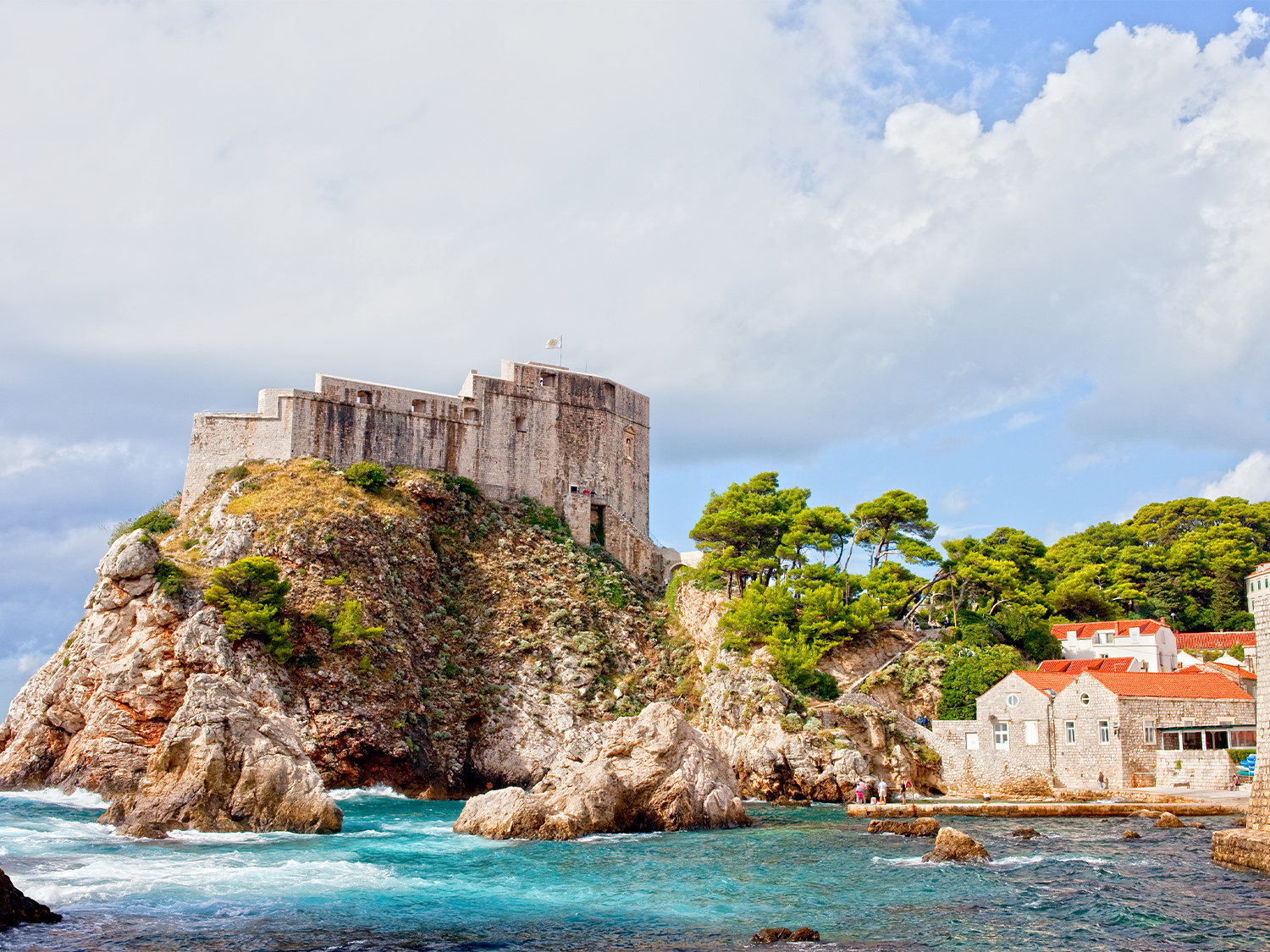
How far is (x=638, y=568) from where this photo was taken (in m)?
47.9

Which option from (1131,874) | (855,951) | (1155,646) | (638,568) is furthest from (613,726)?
(1155,646)

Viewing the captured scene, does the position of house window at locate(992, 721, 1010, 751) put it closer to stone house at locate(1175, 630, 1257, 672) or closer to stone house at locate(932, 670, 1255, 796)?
stone house at locate(932, 670, 1255, 796)

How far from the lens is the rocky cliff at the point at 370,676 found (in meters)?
24.4

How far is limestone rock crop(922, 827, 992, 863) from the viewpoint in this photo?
2077 centimetres

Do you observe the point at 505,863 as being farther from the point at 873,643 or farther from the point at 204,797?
the point at 873,643

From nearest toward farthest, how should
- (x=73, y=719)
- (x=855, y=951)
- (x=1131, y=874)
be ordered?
(x=855, y=951)
(x=1131, y=874)
(x=73, y=719)

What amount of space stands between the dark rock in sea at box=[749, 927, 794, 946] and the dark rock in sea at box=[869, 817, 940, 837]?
447 inches

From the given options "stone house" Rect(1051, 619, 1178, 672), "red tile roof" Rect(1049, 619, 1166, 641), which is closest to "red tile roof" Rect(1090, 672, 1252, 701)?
"stone house" Rect(1051, 619, 1178, 672)

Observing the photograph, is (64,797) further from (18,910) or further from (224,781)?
(18,910)

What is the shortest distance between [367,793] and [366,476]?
13.2m

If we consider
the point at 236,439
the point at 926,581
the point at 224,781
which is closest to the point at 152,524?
the point at 236,439

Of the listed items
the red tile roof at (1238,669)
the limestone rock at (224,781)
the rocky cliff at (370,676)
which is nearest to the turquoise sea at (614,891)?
the limestone rock at (224,781)

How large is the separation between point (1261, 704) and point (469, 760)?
24.2m

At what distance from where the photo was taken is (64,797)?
95.1 feet
